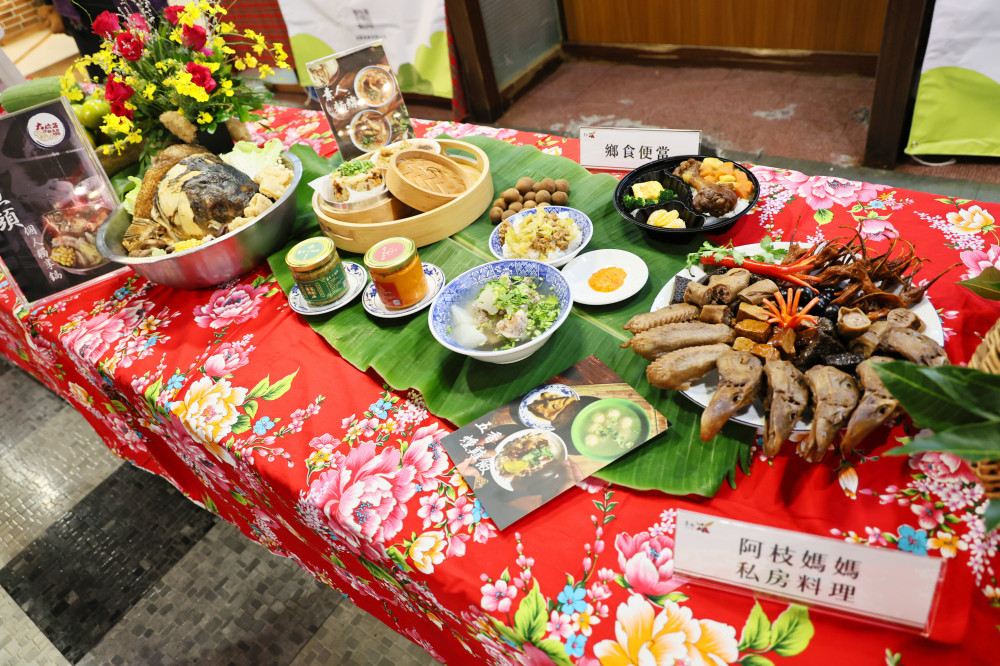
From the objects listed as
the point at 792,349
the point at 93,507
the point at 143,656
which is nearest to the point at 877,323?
the point at 792,349

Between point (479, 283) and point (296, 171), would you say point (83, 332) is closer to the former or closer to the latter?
point (296, 171)

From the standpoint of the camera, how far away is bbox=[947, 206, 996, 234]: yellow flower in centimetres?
160

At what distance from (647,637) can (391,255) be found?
3.71ft

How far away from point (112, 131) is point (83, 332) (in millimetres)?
928

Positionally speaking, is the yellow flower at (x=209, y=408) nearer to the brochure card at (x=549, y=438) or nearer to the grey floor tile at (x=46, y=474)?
the brochure card at (x=549, y=438)

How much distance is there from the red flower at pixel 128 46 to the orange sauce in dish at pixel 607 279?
203 centimetres

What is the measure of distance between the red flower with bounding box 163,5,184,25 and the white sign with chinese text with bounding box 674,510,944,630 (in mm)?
2633

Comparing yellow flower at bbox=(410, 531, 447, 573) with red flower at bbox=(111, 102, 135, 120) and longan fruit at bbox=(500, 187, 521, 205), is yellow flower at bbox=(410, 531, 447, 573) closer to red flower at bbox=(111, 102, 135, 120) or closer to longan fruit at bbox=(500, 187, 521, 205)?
longan fruit at bbox=(500, 187, 521, 205)

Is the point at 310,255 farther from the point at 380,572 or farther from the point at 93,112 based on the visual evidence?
the point at 93,112

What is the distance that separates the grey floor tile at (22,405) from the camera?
3168 mm

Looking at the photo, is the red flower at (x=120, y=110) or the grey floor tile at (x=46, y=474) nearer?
the red flower at (x=120, y=110)

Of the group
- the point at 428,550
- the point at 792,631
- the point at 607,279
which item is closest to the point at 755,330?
the point at 607,279

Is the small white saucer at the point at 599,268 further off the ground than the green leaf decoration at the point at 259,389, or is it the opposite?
the small white saucer at the point at 599,268

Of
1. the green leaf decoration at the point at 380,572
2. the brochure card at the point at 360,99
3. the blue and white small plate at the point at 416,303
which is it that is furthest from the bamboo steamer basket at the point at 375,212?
the green leaf decoration at the point at 380,572
